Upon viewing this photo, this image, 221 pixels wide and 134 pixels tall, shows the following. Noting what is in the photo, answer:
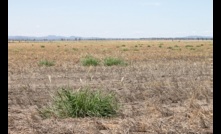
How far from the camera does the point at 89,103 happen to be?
373 inches

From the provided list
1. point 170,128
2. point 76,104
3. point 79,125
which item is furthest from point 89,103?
point 170,128

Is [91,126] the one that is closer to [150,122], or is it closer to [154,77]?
[150,122]

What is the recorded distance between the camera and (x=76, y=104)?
31.2ft

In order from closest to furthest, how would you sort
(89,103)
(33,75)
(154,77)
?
1. (89,103)
2. (154,77)
3. (33,75)

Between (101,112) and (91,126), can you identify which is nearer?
(91,126)

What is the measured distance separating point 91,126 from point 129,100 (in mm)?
3771

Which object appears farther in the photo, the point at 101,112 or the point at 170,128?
the point at 101,112
